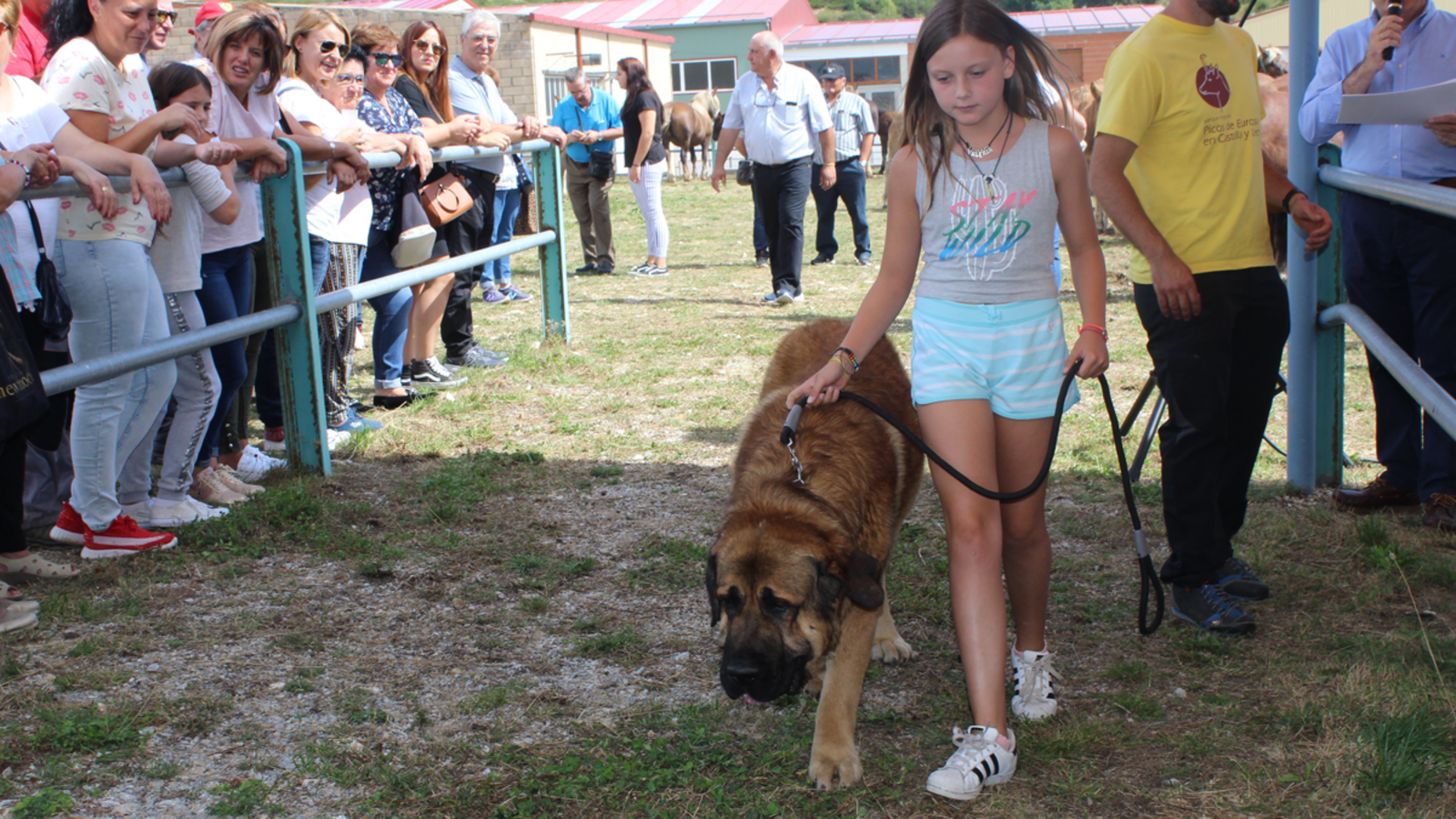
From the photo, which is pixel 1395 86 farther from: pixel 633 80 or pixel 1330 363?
pixel 633 80

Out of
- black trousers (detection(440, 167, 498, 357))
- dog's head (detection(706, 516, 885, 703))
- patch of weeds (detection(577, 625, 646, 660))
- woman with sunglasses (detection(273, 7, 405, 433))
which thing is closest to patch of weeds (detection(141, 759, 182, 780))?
patch of weeds (detection(577, 625, 646, 660))

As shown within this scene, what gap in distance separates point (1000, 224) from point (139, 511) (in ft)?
12.1

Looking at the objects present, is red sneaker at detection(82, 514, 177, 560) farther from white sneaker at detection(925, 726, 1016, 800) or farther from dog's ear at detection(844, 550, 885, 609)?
white sneaker at detection(925, 726, 1016, 800)

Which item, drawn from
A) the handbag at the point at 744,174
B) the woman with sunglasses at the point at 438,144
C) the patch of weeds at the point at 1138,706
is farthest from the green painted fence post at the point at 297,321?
the handbag at the point at 744,174

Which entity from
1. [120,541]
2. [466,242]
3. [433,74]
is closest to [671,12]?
[433,74]

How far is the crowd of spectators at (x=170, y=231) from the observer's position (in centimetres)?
397

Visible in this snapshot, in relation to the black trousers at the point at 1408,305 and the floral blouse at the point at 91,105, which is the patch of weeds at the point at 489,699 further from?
the black trousers at the point at 1408,305

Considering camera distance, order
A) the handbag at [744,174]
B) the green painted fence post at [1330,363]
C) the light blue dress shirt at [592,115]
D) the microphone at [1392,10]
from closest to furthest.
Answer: the microphone at [1392,10]
the green painted fence post at [1330,363]
the handbag at [744,174]
the light blue dress shirt at [592,115]

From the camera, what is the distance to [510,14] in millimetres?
28000

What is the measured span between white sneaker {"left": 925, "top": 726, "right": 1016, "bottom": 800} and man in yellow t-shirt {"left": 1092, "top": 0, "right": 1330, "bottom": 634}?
51.5 inches

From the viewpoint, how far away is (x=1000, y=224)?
9.47 ft

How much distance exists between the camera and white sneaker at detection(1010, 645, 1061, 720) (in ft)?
10.4

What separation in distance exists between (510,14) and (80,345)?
85.1 feet

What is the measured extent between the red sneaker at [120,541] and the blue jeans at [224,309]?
564mm
